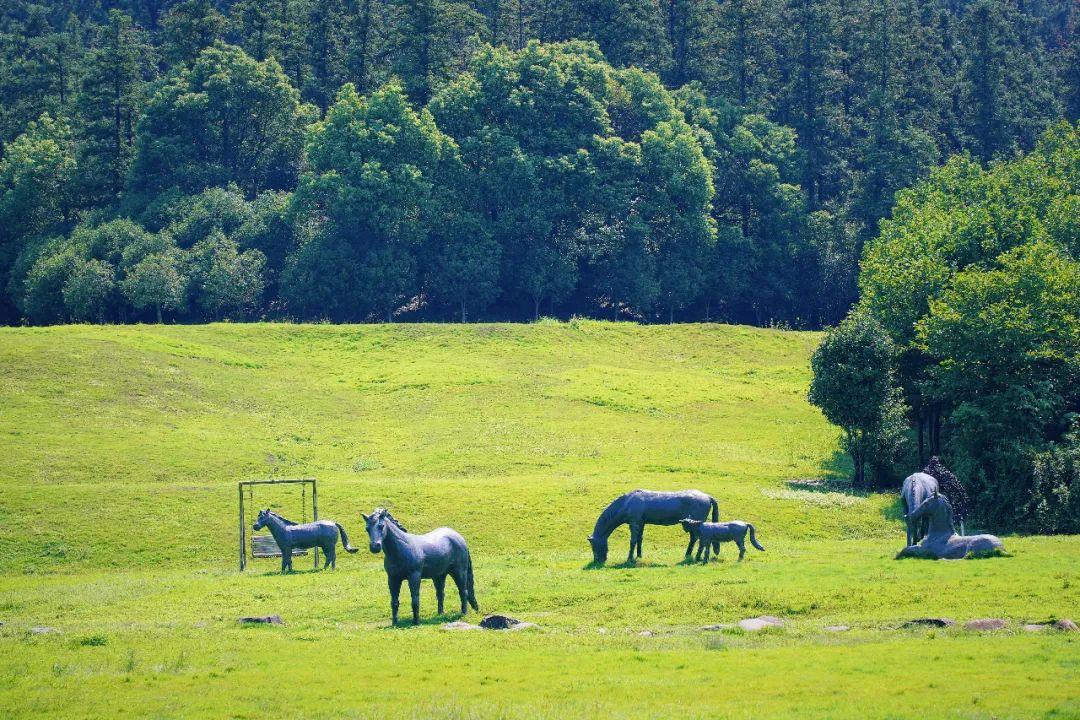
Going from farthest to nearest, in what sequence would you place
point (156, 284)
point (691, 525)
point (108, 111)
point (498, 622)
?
1. point (108, 111)
2. point (156, 284)
3. point (691, 525)
4. point (498, 622)

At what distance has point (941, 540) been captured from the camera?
42969 mm

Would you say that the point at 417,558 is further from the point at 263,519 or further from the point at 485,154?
the point at 485,154

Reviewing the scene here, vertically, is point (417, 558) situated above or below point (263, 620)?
above

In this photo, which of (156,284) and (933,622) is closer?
(933,622)

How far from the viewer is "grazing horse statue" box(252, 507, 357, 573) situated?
151 feet

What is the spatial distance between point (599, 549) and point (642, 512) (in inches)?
71.1

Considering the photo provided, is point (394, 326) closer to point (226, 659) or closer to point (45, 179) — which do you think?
point (45, 179)

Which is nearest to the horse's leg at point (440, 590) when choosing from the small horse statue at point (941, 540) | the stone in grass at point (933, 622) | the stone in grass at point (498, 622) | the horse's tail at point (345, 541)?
the stone in grass at point (498, 622)

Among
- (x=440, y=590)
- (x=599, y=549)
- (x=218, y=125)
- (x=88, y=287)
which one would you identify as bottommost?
(x=599, y=549)

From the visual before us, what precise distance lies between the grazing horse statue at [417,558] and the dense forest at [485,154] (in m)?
69.4

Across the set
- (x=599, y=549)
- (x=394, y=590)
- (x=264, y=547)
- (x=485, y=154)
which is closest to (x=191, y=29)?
(x=485, y=154)

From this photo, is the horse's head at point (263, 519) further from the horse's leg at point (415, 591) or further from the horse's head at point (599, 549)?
the horse's leg at point (415, 591)

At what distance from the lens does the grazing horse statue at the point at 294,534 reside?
46.0 m

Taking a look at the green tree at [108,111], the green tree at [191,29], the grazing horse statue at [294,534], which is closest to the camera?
the grazing horse statue at [294,534]
